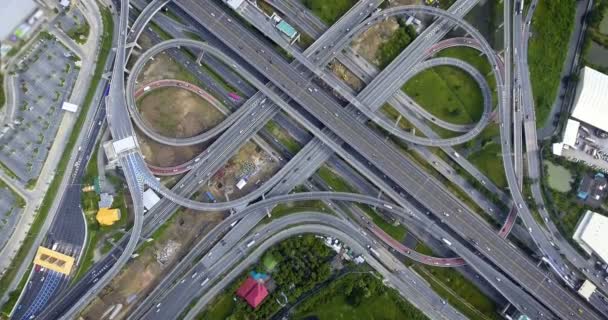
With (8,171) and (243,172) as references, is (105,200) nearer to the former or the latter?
(8,171)

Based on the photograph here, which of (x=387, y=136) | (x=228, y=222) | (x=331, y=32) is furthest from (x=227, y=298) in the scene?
(x=331, y=32)

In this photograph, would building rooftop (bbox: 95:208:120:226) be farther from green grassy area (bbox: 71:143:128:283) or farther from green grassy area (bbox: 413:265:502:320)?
green grassy area (bbox: 413:265:502:320)

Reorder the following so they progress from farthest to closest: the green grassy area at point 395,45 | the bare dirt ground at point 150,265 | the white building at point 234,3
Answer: the green grassy area at point 395,45
the white building at point 234,3
the bare dirt ground at point 150,265

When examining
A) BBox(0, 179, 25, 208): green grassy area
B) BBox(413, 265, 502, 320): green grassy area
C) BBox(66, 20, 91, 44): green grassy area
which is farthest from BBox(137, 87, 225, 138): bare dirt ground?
BBox(413, 265, 502, 320): green grassy area

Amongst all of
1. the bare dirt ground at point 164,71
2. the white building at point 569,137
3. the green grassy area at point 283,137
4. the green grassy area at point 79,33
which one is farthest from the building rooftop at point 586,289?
the green grassy area at point 79,33

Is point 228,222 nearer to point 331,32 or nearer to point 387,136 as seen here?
point 387,136

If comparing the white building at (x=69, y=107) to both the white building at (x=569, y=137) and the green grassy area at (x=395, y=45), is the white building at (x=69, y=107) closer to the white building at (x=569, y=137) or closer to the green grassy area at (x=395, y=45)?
the green grassy area at (x=395, y=45)
